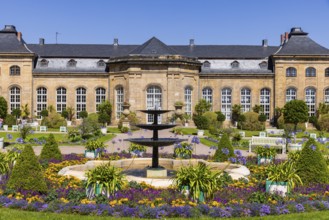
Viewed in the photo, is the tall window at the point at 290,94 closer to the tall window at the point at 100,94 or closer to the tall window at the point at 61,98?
the tall window at the point at 100,94

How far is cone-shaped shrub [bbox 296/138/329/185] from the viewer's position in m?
11.7

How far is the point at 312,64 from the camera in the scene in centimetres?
4447

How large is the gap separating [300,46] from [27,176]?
131 ft

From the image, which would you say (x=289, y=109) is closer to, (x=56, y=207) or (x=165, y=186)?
(x=165, y=186)

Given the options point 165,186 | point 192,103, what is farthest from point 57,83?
point 165,186

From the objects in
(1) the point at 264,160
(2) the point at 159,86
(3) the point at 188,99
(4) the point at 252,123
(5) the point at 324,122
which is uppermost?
(2) the point at 159,86

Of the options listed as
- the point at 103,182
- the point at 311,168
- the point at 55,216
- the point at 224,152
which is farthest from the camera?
the point at 224,152

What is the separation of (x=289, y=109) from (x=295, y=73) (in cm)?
653

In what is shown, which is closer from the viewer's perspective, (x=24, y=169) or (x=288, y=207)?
(x=288, y=207)

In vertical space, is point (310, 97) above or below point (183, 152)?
above

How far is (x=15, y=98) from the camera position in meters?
45.0

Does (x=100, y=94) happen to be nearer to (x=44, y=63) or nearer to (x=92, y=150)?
(x=44, y=63)

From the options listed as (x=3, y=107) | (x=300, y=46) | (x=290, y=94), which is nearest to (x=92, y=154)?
(x=3, y=107)

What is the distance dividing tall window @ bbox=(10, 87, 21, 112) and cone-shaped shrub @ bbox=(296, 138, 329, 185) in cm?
3775
